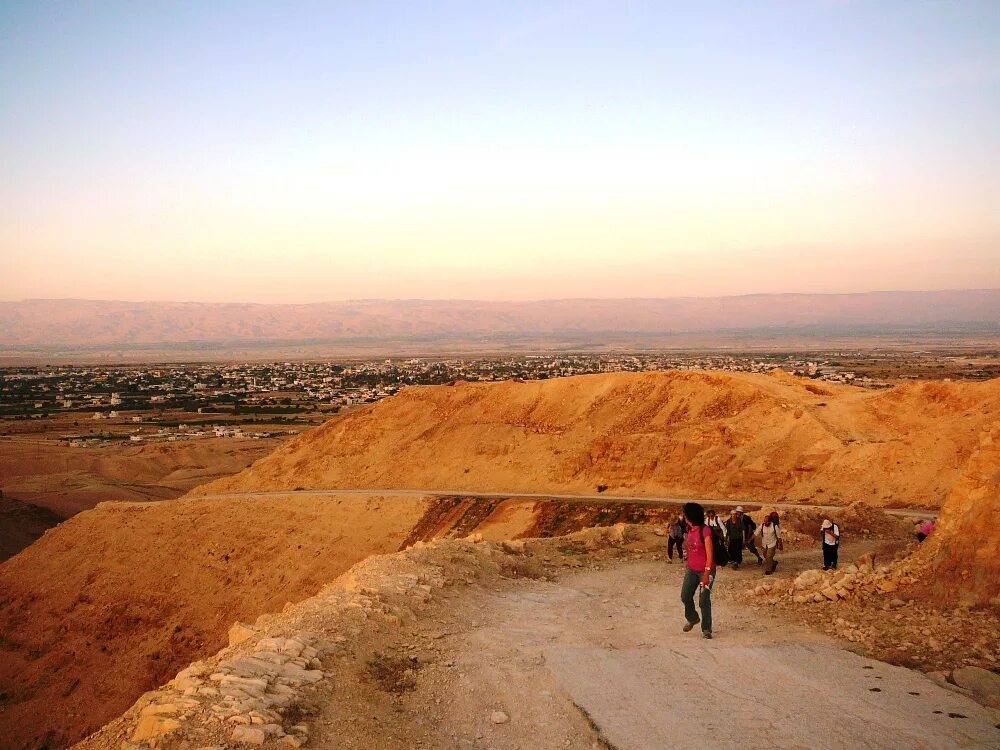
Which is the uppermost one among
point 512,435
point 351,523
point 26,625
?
point 512,435

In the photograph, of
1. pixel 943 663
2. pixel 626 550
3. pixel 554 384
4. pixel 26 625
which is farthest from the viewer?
pixel 554 384

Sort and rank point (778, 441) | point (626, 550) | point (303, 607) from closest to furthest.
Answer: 1. point (303, 607)
2. point (626, 550)
3. point (778, 441)

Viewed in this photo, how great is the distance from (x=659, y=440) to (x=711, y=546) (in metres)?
29.6

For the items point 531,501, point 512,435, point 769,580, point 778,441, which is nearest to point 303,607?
point 769,580

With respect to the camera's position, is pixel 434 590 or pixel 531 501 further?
pixel 531 501

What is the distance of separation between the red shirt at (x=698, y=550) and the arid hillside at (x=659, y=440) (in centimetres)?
2278

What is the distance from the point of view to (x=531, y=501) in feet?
116

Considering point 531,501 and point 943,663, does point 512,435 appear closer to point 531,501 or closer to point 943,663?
point 531,501

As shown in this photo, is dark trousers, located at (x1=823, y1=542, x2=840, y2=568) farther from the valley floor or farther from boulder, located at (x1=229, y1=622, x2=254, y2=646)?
boulder, located at (x1=229, y1=622, x2=254, y2=646)

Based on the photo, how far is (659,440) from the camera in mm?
38625

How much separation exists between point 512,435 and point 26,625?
83.4ft

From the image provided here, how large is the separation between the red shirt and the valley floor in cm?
100

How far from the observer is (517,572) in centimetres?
1505

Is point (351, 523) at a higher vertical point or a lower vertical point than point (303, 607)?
lower
